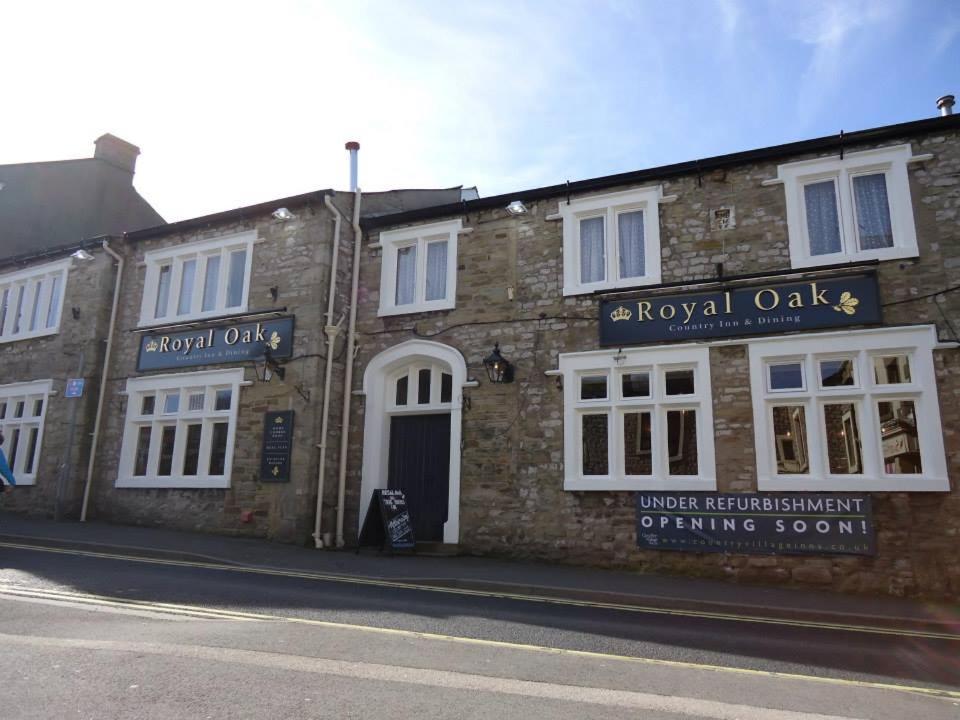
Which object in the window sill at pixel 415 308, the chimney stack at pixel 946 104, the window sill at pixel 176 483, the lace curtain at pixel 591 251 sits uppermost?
the chimney stack at pixel 946 104

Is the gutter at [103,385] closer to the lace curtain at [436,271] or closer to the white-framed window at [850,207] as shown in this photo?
the lace curtain at [436,271]

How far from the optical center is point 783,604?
28.7 ft

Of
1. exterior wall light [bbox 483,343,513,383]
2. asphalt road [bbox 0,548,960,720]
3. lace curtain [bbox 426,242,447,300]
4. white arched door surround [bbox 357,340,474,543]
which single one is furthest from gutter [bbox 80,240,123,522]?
exterior wall light [bbox 483,343,513,383]

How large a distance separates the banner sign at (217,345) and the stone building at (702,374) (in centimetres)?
180

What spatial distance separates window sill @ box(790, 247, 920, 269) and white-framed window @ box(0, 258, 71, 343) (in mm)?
16890

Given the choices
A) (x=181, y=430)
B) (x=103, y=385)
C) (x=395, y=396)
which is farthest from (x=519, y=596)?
(x=103, y=385)

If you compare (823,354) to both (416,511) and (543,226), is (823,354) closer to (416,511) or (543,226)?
(543,226)

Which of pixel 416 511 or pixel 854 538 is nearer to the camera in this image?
pixel 854 538

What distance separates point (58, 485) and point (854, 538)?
52.1 ft

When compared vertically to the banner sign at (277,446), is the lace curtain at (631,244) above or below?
above

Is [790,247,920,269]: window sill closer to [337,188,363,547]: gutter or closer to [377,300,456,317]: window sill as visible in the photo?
[377,300,456,317]: window sill

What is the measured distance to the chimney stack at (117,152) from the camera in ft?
79.1

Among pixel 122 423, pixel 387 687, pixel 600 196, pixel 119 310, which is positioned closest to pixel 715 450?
pixel 600 196

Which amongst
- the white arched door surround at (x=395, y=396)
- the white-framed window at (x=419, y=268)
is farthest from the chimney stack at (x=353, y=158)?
the white arched door surround at (x=395, y=396)
